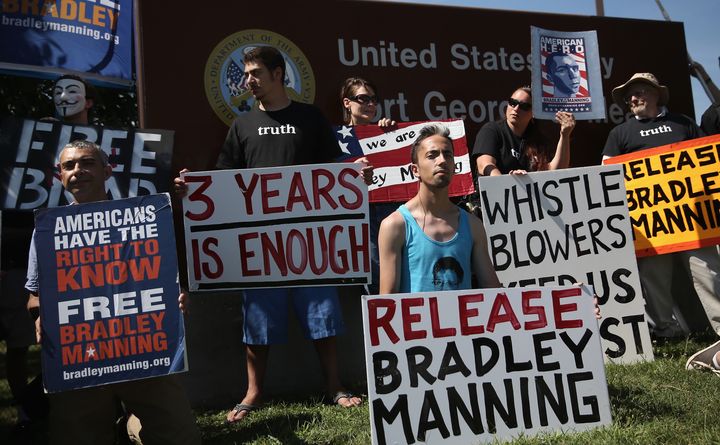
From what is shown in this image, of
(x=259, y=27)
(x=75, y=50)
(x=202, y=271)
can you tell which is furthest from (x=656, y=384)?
(x=75, y=50)

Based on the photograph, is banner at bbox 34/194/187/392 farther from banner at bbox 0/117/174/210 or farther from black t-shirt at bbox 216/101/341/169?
banner at bbox 0/117/174/210

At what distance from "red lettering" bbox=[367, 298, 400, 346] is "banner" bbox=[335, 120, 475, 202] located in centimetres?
246

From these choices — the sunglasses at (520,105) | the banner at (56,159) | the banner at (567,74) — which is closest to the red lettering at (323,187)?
the banner at (56,159)

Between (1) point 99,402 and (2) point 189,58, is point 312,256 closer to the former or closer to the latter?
(1) point 99,402

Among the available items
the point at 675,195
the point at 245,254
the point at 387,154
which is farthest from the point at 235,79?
the point at 675,195

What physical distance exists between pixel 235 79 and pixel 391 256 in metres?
3.02

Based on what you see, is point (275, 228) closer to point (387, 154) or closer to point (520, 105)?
point (387, 154)

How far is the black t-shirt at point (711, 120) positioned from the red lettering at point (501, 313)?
384cm

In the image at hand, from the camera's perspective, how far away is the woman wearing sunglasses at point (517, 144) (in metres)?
5.44

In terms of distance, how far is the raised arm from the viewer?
3.92 meters

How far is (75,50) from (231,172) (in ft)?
7.20

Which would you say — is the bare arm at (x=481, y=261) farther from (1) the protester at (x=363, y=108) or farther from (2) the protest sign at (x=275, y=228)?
(1) the protester at (x=363, y=108)

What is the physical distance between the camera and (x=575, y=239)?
518 centimetres

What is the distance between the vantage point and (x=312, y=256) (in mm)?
4555
